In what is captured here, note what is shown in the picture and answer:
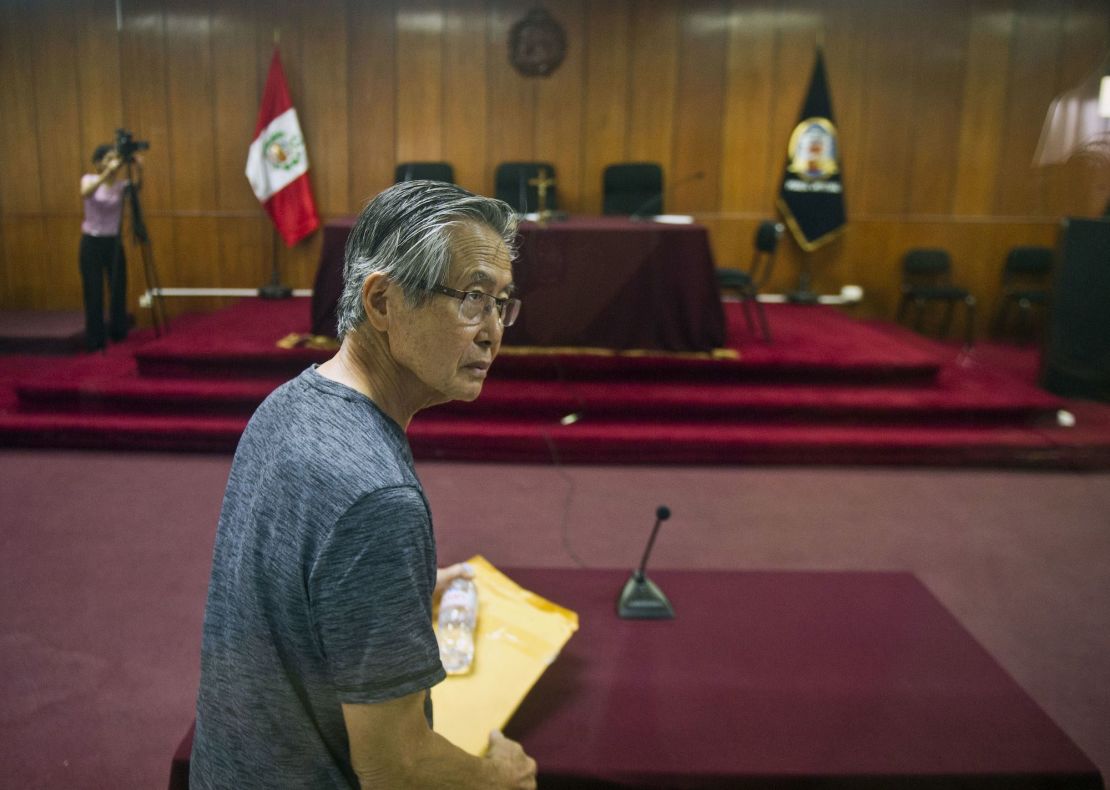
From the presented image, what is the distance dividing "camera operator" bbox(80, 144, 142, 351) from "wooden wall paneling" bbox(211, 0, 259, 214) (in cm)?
38

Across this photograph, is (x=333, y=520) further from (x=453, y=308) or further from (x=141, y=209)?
(x=141, y=209)

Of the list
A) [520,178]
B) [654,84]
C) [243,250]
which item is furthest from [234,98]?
[654,84]

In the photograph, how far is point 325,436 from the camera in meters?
0.87

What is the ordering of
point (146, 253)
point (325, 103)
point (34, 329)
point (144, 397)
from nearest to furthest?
point (34, 329), point (146, 253), point (144, 397), point (325, 103)

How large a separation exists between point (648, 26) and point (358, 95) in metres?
2.31

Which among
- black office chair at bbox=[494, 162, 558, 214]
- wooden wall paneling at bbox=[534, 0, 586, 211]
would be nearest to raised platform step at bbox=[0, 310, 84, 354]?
black office chair at bbox=[494, 162, 558, 214]

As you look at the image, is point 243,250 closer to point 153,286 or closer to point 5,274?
point 153,286

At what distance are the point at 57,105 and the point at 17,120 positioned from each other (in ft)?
1.36

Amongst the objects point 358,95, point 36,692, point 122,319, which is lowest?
point 36,692

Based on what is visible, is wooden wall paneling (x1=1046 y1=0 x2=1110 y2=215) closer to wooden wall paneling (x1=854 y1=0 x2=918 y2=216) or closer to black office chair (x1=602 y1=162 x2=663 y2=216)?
wooden wall paneling (x1=854 y1=0 x2=918 y2=216)

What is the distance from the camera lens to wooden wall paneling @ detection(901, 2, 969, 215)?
658 centimetres

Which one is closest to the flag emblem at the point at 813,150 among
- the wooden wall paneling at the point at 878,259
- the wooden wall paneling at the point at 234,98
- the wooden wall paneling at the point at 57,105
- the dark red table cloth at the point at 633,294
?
the wooden wall paneling at the point at 878,259

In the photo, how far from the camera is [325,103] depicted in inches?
196

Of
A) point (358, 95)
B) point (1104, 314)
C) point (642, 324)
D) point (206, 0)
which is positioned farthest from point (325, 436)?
point (358, 95)
